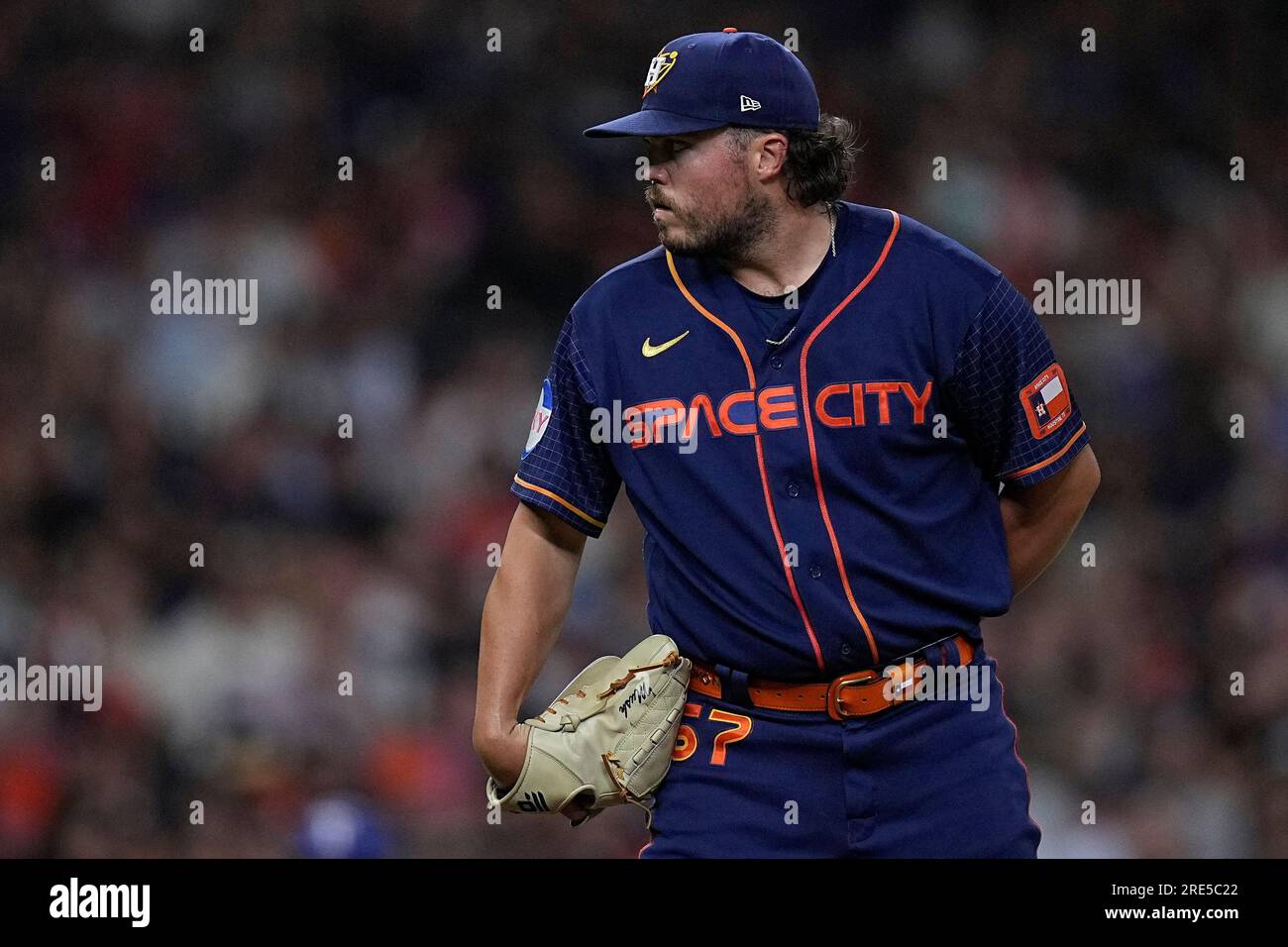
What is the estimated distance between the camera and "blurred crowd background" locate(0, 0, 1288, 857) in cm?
550

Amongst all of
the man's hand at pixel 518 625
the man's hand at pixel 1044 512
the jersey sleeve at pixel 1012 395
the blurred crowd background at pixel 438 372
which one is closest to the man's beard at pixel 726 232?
the jersey sleeve at pixel 1012 395

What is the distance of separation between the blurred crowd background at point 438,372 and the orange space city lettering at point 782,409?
260 centimetres

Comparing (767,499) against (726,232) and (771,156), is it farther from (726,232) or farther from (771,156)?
→ (771,156)

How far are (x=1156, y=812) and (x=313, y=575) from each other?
2926 mm

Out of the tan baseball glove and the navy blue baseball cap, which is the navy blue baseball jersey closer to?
the tan baseball glove

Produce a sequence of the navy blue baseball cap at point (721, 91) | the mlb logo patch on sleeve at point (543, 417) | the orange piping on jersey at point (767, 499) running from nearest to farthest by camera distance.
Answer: the orange piping on jersey at point (767, 499)
the navy blue baseball cap at point (721, 91)
the mlb logo patch on sleeve at point (543, 417)

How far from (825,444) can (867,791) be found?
1.90ft

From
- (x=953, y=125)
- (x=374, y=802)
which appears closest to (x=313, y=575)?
(x=374, y=802)

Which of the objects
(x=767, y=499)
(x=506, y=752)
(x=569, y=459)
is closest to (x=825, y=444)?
(x=767, y=499)

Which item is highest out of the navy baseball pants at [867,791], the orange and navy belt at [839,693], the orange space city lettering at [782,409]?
the orange space city lettering at [782,409]

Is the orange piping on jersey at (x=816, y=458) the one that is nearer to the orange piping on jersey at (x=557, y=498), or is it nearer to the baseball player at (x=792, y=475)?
the baseball player at (x=792, y=475)

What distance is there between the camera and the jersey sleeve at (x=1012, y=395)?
9.29 feet

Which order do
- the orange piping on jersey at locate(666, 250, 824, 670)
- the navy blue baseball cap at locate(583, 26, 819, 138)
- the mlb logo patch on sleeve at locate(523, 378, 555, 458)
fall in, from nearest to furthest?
the orange piping on jersey at locate(666, 250, 824, 670), the navy blue baseball cap at locate(583, 26, 819, 138), the mlb logo patch on sleeve at locate(523, 378, 555, 458)

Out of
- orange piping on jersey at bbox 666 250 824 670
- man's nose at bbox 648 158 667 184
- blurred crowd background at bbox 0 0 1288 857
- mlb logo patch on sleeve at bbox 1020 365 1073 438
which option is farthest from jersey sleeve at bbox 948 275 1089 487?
blurred crowd background at bbox 0 0 1288 857
